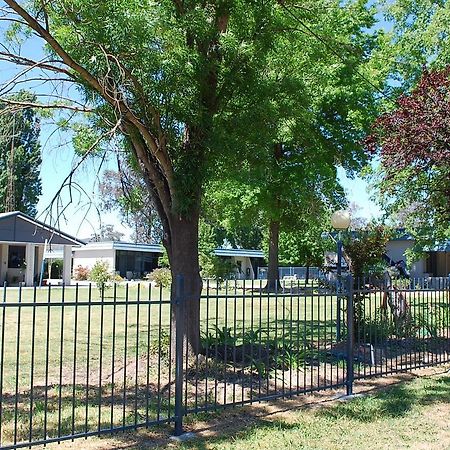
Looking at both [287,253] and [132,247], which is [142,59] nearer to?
[132,247]

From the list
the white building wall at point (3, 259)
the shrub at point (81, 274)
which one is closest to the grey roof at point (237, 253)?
the shrub at point (81, 274)

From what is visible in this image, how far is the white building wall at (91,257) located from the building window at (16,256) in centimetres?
939

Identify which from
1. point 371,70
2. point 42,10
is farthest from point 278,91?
point 371,70

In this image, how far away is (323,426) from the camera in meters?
6.15

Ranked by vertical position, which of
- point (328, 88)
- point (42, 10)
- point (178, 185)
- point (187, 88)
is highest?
point (328, 88)

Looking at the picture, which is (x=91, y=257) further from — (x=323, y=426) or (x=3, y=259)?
(x=323, y=426)

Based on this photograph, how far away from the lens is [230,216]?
85.9 ft

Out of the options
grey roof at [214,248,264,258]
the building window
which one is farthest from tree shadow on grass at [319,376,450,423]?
grey roof at [214,248,264,258]

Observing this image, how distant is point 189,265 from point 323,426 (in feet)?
10.5

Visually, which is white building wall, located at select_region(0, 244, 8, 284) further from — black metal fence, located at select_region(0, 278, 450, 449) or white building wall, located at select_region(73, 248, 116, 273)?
black metal fence, located at select_region(0, 278, 450, 449)

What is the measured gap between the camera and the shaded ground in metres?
5.51

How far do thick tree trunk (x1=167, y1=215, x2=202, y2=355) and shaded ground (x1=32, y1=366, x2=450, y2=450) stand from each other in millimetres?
1674

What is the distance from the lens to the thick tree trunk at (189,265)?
8234 mm

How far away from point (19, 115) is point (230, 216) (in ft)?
62.1
